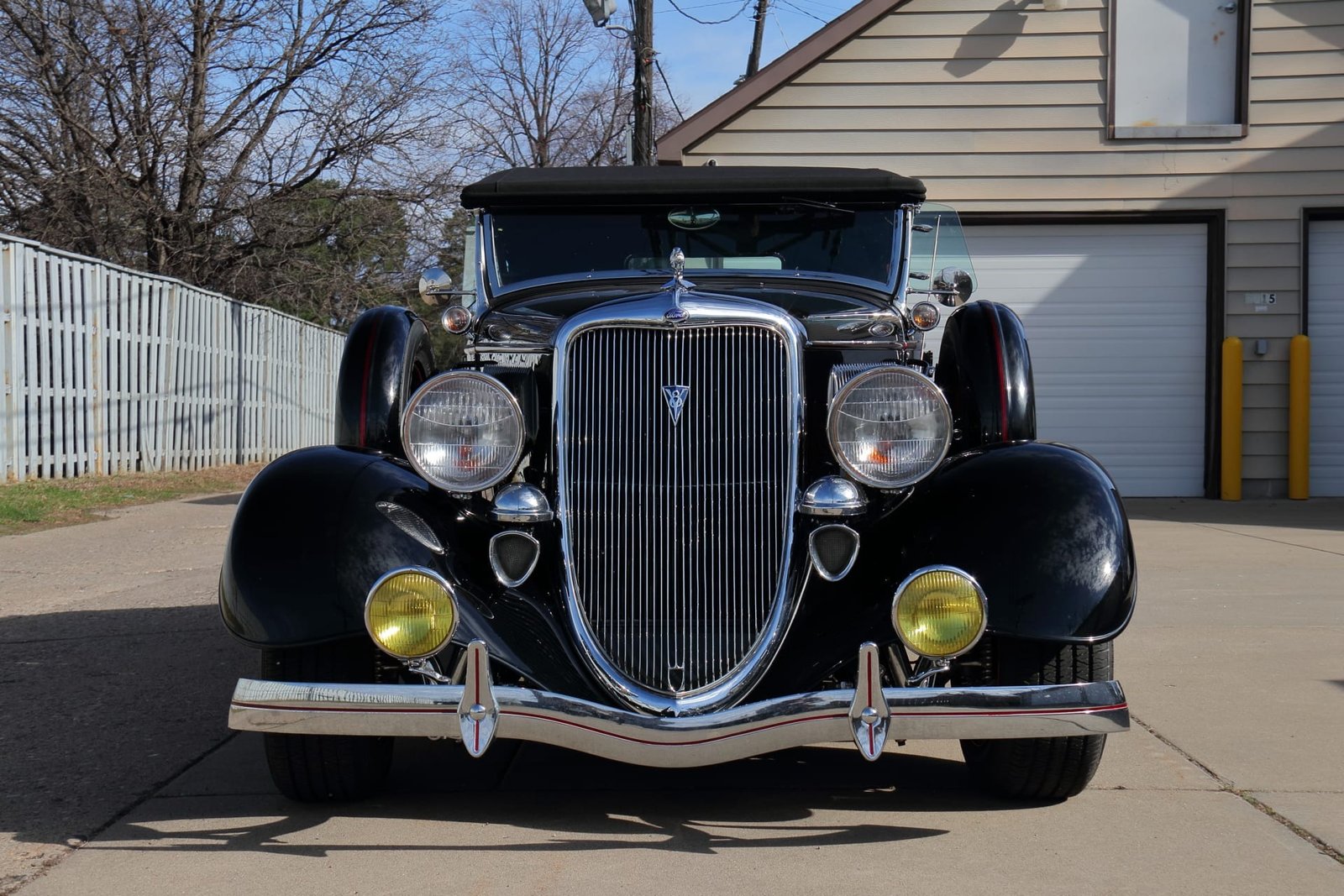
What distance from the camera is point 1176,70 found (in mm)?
12375

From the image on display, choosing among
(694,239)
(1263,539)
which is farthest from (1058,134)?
(694,239)

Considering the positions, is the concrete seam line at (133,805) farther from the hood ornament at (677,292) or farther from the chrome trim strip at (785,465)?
the hood ornament at (677,292)

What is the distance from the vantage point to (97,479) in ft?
44.1

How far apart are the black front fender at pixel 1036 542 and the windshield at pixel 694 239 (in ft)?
4.83

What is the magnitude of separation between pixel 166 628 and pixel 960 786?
397 cm

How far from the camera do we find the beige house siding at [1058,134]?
40.4ft

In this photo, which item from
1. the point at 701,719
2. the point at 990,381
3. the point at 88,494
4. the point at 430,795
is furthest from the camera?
the point at 88,494

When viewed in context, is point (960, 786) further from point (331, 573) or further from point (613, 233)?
point (613, 233)

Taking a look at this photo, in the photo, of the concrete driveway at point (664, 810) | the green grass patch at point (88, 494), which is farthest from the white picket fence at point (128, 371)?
the concrete driveway at point (664, 810)

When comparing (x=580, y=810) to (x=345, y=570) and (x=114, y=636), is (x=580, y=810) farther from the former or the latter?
(x=114, y=636)

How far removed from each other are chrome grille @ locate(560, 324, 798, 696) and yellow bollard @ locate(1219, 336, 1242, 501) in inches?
386

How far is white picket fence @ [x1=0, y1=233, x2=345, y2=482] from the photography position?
12.3m

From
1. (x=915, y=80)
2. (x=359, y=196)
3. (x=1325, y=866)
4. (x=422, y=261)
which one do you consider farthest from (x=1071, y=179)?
(x=422, y=261)

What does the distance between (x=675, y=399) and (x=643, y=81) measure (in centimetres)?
1189
